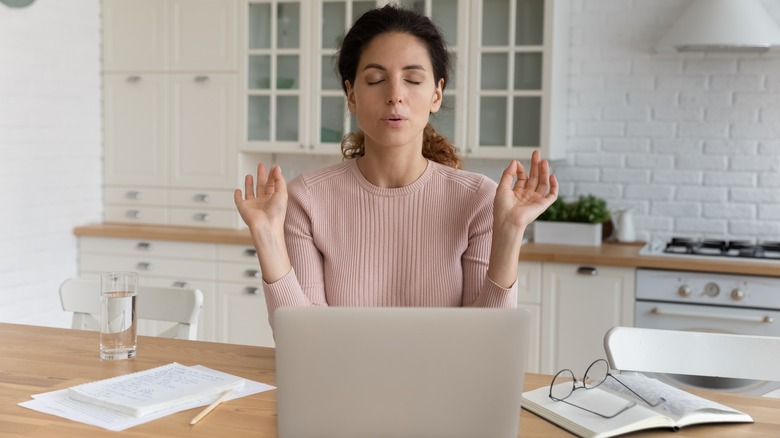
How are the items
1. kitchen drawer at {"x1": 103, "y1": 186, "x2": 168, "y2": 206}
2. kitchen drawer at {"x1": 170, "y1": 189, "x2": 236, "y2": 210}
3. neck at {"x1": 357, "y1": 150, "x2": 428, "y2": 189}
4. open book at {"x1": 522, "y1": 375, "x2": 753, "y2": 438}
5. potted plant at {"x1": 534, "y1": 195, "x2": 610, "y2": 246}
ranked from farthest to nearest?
1. kitchen drawer at {"x1": 103, "y1": 186, "x2": 168, "y2": 206}
2. kitchen drawer at {"x1": 170, "y1": 189, "x2": 236, "y2": 210}
3. potted plant at {"x1": 534, "y1": 195, "x2": 610, "y2": 246}
4. neck at {"x1": 357, "y1": 150, "x2": 428, "y2": 189}
5. open book at {"x1": 522, "y1": 375, "x2": 753, "y2": 438}

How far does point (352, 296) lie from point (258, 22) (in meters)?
2.58

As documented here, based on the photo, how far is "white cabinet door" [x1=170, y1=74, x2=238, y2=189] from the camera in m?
4.31

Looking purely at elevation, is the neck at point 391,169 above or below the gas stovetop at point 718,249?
above

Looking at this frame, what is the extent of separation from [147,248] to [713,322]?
249 cm

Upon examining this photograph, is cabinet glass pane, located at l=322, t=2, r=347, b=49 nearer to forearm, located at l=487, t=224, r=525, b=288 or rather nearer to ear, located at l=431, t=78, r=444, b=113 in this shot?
ear, located at l=431, t=78, r=444, b=113

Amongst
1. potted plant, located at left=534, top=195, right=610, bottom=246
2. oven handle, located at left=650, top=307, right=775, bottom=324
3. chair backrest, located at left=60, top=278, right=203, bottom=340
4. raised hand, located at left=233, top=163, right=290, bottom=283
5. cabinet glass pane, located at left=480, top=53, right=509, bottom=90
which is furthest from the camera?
cabinet glass pane, located at left=480, top=53, right=509, bottom=90

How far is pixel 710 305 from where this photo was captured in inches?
138

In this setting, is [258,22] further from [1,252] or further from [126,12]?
[1,252]

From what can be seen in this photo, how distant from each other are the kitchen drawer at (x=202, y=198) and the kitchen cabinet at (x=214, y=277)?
0.25 m

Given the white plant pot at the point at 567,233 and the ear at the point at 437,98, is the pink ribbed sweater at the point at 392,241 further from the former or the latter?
the white plant pot at the point at 567,233

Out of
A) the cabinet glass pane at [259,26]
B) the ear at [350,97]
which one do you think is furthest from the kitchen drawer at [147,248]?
the ear at [350,97]

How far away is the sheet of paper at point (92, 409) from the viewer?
1548 millimetres

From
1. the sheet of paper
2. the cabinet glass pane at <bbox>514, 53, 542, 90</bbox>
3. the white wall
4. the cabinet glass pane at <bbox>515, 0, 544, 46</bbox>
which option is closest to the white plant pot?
the cabinet glass pane at <bbox>514, 53, 542, 90</bbox>

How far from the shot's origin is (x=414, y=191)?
6.76 feet
